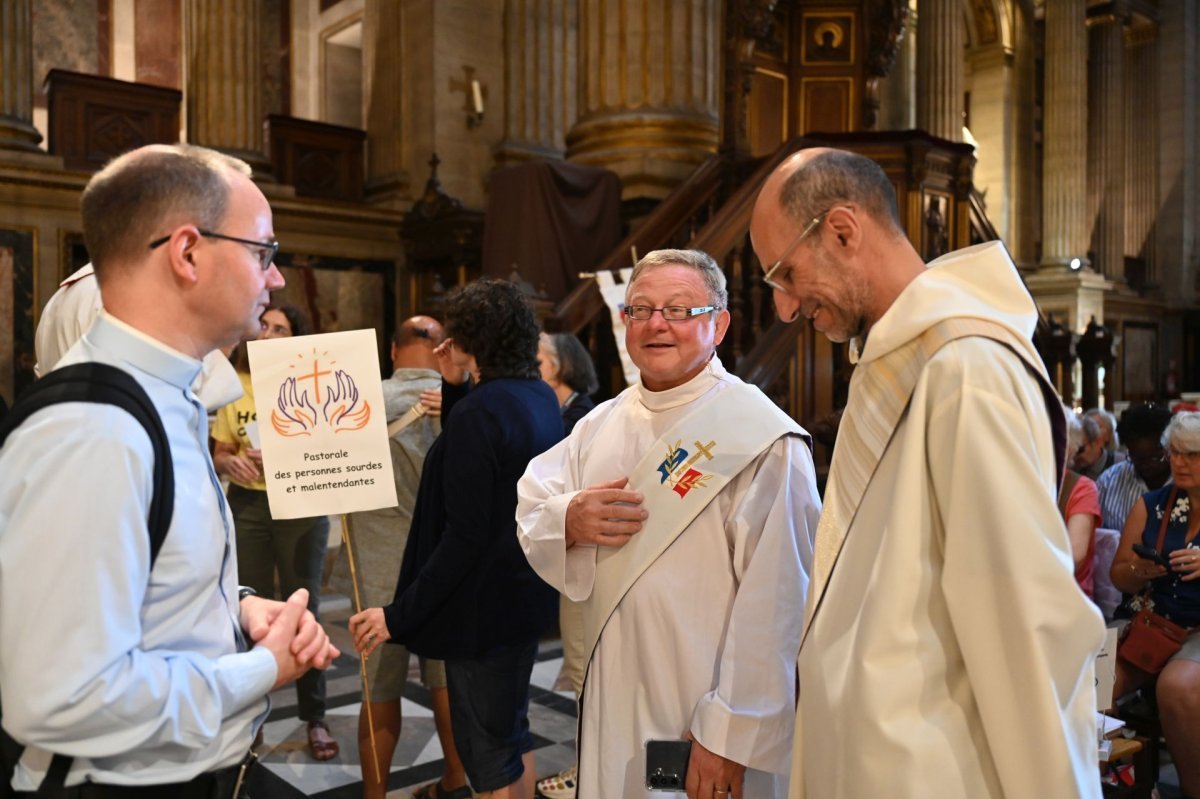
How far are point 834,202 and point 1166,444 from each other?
3038 mm

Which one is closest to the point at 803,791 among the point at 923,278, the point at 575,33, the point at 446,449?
the point at 923,278

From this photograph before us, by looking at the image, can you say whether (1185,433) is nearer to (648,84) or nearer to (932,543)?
(932,543)

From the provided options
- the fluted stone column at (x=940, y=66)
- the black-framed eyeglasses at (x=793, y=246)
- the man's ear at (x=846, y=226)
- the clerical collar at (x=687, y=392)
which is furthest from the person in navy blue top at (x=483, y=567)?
the fluted stone column at (x=940, y=66)

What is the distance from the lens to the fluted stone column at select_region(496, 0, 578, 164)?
10258 millimetres

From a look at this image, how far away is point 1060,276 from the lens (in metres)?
16.2

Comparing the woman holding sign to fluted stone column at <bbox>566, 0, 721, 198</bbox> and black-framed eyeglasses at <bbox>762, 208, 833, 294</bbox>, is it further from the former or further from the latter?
fluted stone column at <bbox>566, 0, 721, 198</bbox>

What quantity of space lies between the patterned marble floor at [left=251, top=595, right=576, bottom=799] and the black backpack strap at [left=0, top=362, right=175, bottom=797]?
8.41ft

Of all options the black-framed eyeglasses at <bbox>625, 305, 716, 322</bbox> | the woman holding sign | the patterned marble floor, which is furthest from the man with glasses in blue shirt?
the woman holding sign

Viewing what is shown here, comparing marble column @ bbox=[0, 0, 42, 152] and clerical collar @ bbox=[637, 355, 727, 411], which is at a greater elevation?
marble column @ bbox=[0, 0, 42, 152]

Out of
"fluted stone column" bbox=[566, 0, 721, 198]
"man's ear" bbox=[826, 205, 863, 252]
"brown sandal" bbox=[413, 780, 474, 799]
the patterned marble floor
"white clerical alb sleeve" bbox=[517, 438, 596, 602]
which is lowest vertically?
the patterned marble floor

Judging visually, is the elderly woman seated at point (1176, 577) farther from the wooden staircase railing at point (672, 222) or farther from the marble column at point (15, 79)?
the marble column at point (15, 79)

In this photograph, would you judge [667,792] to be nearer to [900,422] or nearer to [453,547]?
[453,547]

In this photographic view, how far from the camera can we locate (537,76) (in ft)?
33.9

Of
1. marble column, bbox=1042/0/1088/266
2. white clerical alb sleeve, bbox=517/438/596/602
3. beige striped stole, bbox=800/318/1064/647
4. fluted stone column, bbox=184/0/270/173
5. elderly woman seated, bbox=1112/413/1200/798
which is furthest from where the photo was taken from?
marble column, bbox=1042/0/1088/266
